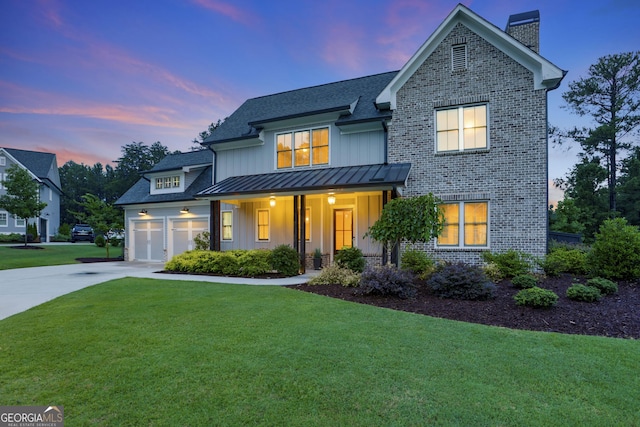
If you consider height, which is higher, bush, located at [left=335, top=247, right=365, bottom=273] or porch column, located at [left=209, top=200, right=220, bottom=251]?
porch column, located at [left=209, top=200, right=220, bottom=251]

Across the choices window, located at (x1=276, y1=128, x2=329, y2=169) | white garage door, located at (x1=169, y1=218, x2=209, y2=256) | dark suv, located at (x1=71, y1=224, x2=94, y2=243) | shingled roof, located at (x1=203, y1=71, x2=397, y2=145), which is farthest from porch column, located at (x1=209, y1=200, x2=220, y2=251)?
dark suv, located at (x1=71, y1=224, x2=94, y2=243)

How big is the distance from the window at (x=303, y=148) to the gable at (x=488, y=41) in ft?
8.98

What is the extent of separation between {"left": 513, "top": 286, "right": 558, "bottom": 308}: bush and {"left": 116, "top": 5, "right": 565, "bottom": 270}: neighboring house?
4.24 metres

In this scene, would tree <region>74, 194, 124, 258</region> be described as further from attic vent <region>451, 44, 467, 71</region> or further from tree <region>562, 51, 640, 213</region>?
tree <region>562, 51, 640, 213</region>

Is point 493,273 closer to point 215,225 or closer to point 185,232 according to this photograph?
point 215,225

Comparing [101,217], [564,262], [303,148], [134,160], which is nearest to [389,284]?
[564,262]

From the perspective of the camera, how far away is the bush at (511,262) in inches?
382

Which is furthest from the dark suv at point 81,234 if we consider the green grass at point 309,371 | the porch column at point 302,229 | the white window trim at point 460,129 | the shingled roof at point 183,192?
the white window trim at point 460,129

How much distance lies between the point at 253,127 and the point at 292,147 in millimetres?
2116

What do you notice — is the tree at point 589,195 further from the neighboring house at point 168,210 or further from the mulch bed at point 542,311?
the neighboring house at point 168,210

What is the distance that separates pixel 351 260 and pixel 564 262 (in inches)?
247

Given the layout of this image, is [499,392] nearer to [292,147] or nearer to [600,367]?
[600,367]

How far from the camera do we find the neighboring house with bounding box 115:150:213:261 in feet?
53.9

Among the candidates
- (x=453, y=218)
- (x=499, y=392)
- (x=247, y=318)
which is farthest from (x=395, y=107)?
(x=499, y=392)
